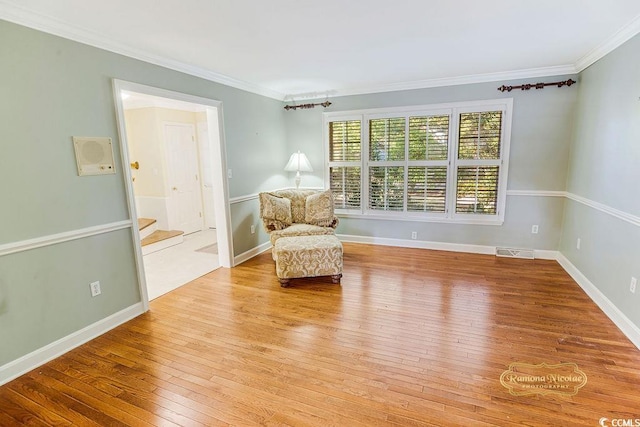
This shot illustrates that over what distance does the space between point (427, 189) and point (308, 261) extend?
2.29 meters

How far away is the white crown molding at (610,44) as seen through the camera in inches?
99.6

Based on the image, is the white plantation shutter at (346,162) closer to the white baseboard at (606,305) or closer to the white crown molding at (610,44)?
the white crown molding at (610,44)

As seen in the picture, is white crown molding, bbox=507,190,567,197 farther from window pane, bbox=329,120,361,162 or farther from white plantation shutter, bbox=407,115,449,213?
window pane, bbox=329,120,361,162

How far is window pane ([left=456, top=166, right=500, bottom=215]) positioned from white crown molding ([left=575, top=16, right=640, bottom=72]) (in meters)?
1.44

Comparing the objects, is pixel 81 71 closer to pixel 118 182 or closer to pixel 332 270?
pixel 118 182

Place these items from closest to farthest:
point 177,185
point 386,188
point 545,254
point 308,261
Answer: point 308,261 < point 545,254 < point 386,188 < point 177,185

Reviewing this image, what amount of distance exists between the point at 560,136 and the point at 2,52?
555 cm

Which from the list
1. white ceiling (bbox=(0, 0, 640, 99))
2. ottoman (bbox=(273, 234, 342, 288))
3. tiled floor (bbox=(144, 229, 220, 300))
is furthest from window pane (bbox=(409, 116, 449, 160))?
tiled floor (bbox=(144, 229, 220, 300))

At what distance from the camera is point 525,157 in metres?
4.21

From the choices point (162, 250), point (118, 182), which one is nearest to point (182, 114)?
point (162, 250)

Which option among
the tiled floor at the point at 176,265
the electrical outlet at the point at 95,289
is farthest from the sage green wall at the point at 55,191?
the tiled floor at the point at 176,265

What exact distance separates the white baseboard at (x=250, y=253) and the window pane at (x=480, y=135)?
3241 mm

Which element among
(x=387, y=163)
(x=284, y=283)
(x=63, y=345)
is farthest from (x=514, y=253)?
(x=63, y=345)

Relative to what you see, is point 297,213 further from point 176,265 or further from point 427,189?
point 427,189
